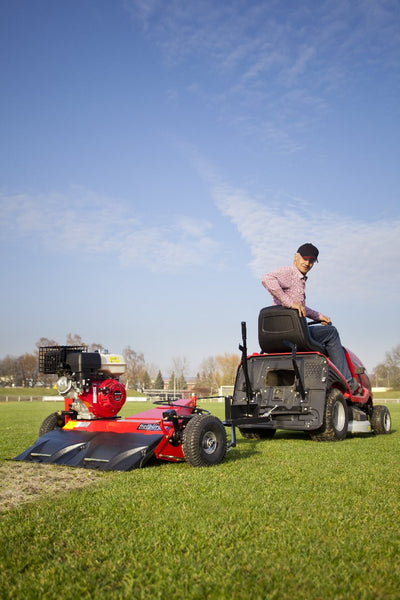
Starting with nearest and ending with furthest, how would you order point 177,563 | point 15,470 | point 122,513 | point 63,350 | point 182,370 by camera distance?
point 177,563, point 122,513, point 15,470, point 63,350, point 182,370

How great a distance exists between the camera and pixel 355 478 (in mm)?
5234

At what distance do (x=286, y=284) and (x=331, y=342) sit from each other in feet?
4.80

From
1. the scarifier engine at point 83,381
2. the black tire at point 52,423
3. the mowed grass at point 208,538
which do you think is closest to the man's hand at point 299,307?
the scarifier engine at point 83,381

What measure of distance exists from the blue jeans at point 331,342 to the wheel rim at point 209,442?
349cm

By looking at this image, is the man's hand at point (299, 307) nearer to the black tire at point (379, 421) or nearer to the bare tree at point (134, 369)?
the black tire at point (379, 421)

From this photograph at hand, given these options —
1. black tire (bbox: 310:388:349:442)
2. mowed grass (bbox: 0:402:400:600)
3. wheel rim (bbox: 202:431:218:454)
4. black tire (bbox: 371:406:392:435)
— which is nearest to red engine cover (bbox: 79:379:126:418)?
wheel rim (bbox: 202:431:218:454)

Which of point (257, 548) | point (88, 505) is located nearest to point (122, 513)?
point (88, 505)

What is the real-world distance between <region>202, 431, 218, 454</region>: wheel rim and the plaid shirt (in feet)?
9.95

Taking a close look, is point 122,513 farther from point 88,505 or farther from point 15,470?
point 15,470

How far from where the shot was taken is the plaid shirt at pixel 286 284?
28.0 feet

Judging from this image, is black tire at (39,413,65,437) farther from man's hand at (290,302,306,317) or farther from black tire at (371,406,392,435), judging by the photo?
black tire at (371,406,392,435)

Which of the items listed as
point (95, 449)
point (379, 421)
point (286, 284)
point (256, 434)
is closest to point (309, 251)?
point (286, 284)

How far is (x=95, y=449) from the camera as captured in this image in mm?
5930

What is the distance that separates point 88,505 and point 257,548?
162 cm
